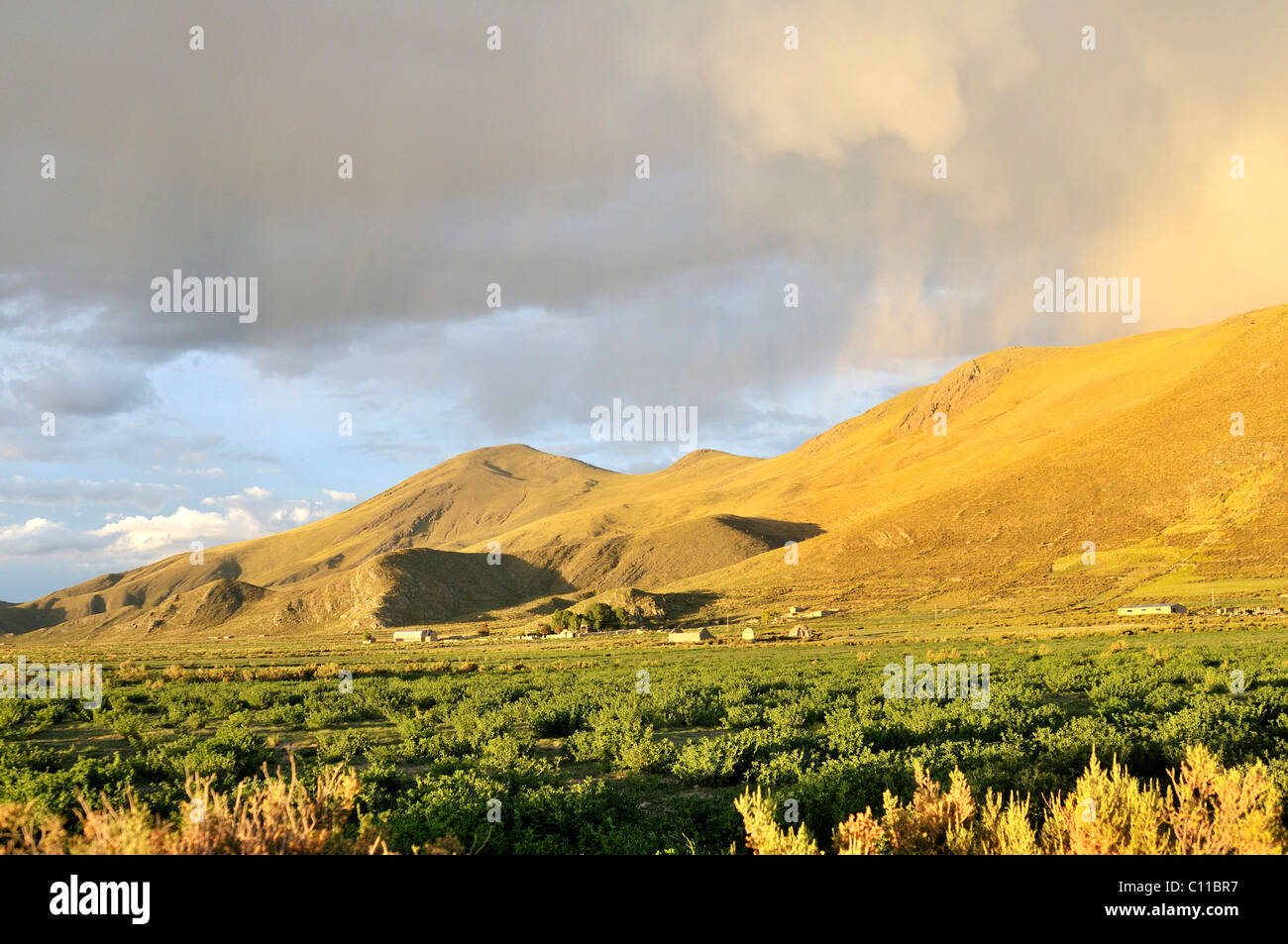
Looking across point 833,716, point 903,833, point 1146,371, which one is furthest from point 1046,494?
point 903,833

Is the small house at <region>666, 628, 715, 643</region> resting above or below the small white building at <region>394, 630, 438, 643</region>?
above

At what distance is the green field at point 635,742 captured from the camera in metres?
9.51

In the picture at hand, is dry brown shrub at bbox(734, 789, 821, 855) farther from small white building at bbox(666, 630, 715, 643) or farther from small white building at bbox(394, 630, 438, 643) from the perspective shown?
small white building at bbox(394, 630, 438, 643)

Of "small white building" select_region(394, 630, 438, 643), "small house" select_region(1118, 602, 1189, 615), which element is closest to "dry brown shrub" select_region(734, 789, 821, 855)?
"small house" select_region(1118, 602, 1189, 615)

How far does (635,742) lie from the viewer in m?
14.5

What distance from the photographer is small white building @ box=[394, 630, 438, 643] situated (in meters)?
88.5

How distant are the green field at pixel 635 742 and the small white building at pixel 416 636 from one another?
55.9 m

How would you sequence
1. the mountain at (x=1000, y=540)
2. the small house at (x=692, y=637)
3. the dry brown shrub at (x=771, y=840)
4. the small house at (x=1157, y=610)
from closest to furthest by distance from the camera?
the dry brown shrub at (x=771, y=840), the small house at (x=1157, y=610), the small house at (x=692, y=637), the mountain at (x=1000, y=540)

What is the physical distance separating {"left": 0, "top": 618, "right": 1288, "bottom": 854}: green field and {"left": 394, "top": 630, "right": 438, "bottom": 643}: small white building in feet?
183

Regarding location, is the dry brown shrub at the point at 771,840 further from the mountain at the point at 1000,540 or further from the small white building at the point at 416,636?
the small white building at the point at 416,636

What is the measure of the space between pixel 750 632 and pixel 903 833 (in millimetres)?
62926

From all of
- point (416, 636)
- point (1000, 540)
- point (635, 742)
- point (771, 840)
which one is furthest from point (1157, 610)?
point (416, 636)

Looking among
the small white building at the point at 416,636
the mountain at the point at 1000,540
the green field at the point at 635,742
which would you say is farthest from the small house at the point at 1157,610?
the small white building at the point at 416,636
